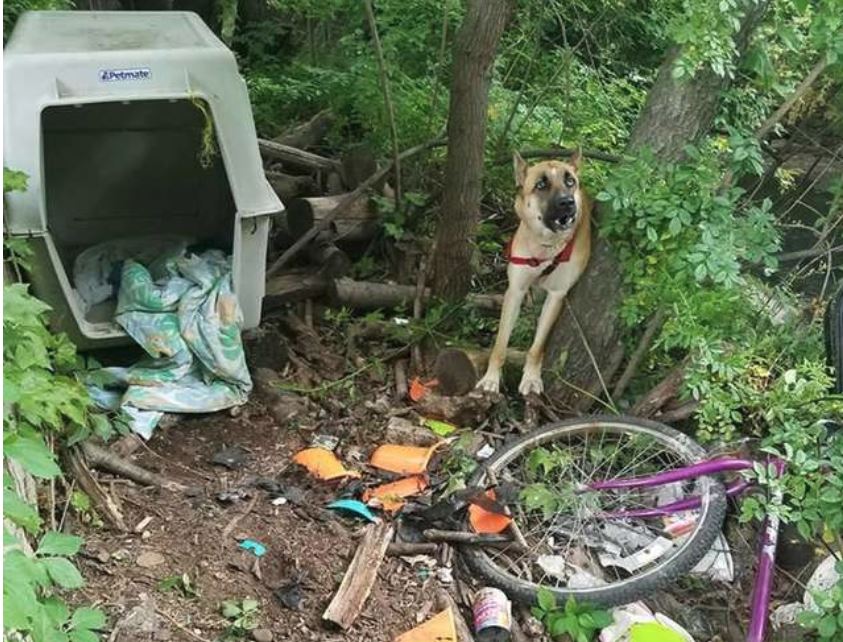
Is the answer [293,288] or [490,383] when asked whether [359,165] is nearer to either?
[293,288]

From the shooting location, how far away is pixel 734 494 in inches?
127

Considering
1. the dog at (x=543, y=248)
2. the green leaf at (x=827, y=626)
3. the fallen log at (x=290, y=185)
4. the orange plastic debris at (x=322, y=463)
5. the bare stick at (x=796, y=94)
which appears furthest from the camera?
the fallen log at (x=290, y=185)

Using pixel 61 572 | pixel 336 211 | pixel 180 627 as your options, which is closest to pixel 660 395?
pixel 180 627

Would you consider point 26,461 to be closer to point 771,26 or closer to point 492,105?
point 771,26

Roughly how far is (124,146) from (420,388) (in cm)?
214

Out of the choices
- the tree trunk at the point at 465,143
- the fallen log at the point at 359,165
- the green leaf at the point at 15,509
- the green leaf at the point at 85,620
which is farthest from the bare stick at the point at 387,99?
the green leaf at the point at 15,509

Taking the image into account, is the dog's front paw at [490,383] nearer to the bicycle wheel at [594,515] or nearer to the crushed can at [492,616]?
the bicycle wheel at [594,515]

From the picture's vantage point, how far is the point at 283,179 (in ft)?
18.1

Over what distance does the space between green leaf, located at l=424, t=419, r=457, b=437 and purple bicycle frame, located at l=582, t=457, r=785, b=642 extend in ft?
2.50

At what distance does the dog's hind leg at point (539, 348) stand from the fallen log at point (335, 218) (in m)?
1.51

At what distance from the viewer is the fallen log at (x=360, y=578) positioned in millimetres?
2850

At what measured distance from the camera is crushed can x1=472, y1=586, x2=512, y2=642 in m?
2.92

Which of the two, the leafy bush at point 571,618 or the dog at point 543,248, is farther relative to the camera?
the dog at point 543,248

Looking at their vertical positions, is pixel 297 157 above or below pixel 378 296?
above
